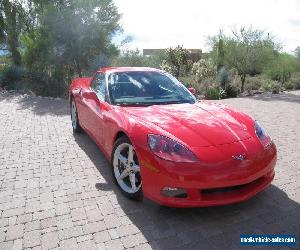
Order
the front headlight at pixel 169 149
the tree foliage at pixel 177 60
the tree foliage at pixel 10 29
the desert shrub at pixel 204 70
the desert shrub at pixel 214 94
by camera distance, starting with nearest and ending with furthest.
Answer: the front headlight at pixel 169 149 < the desert shrub at pixel 214 94 < the tree foliage at pixel 10 29 < the desert shrub at pixel 204 70 < the tree foliage at pixel 177 60

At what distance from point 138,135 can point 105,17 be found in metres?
11.4

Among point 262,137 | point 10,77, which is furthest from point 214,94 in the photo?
Result: point 262,137

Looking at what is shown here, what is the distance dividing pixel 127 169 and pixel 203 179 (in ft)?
3.35

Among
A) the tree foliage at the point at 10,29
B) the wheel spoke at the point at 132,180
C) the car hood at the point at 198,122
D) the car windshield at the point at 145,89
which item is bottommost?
the wheel spoke at the point at 132,180

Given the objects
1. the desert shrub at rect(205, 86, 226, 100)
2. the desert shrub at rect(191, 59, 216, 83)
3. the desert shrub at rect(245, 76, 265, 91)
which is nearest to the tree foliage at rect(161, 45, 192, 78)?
the desert shrub at rect(191, 59, 216, 83)

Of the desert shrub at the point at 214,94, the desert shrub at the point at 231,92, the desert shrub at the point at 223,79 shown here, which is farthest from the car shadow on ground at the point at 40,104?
the desert shrub at the point at 223,79

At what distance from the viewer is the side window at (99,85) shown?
15.2 feet

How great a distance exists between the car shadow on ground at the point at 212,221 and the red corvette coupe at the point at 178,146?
A: 0.75ft

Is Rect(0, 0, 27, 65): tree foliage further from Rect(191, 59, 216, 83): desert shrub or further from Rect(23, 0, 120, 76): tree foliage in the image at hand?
Rect(191, 59, 216, 83): desert shrub

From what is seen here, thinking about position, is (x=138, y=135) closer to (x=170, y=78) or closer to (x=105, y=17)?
(x=170, y=78)

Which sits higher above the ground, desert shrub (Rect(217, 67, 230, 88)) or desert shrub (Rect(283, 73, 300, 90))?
desert shrub (Rect(217, 67, 230, 88))

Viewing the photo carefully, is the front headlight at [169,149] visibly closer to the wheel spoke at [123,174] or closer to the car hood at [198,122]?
the car hood at [198,122]

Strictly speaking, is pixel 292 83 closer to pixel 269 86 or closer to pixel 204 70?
pixel 269 86

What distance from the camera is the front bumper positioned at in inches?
118
